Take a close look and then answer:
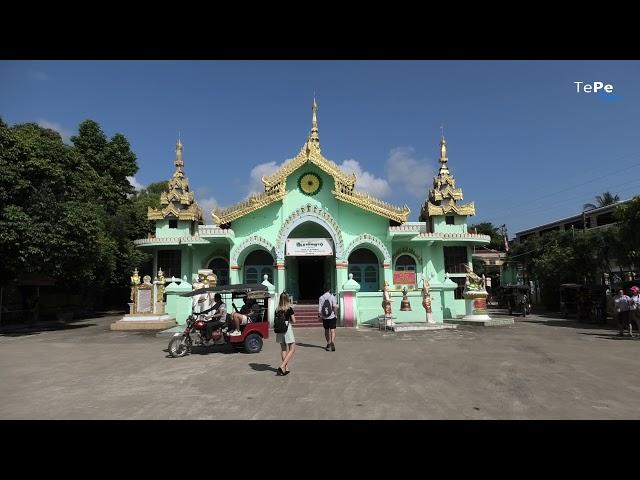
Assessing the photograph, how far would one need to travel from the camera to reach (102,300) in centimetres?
3209

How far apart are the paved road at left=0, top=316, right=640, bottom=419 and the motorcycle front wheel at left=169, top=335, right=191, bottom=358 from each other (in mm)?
271

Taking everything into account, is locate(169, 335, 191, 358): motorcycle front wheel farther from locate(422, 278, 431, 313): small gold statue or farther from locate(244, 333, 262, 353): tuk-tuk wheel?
locate(422, 278, 431, 313): small gold statue

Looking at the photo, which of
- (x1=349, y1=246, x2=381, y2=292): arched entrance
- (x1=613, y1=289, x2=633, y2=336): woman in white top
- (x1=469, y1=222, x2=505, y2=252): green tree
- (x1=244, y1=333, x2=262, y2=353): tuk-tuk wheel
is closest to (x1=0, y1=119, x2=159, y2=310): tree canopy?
(x1=244, y1=333, x2=262, y2=353): tuk-tuk wheel

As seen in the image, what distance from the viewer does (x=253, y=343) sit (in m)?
10.8

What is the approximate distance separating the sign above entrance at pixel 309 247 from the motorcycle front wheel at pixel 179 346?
8.77 metres

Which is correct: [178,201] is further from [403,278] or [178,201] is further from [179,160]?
[403,278]

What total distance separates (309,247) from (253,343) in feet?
28.5

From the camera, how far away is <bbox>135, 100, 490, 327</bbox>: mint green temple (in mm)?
18750
